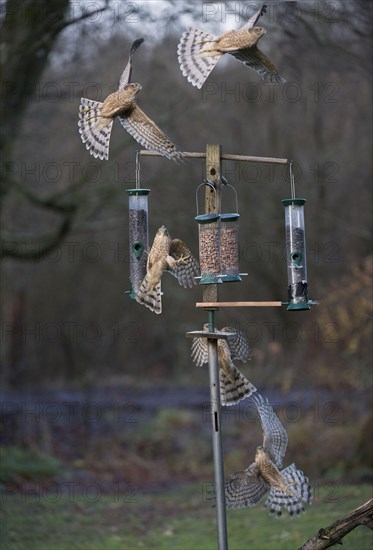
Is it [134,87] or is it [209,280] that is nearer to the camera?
[209,280]

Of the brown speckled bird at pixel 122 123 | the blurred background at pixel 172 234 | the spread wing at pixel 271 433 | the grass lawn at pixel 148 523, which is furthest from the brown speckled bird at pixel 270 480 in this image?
the blurred background at pixel 172 234

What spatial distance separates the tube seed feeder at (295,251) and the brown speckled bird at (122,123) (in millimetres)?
879

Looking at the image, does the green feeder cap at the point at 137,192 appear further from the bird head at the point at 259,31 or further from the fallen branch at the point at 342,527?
the fallen branch at the point at 342,527

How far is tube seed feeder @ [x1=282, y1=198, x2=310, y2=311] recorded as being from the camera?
588cm

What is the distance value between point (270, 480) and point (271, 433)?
319mm

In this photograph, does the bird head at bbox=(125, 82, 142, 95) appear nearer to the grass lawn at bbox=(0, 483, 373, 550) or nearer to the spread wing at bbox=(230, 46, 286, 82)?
the spread wing at bbox=(230, 46, 286, 82)

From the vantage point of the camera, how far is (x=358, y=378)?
1201 cm

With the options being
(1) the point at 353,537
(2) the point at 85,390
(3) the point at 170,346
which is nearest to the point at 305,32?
(1) the point at 353,537

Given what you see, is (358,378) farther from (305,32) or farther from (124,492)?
(305,32)

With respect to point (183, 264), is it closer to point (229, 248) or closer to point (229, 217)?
point (229, 248)

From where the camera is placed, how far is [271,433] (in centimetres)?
596

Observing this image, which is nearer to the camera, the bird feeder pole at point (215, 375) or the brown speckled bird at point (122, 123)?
the bird feeder pole at point (215, 375)

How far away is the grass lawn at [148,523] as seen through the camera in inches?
309

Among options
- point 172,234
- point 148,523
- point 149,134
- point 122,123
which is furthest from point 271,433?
point 172,234
